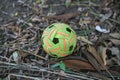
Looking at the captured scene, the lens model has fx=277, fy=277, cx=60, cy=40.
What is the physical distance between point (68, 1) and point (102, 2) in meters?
0.49

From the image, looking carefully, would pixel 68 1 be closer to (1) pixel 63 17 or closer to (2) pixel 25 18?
(1) pixel 63 17

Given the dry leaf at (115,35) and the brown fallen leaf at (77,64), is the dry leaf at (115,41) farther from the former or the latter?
the brown fallen leaf at (77,64)

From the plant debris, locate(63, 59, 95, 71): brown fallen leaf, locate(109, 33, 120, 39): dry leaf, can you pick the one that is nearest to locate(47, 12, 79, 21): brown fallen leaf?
the plant debris

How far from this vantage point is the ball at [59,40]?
3.02m

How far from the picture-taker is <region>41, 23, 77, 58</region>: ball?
119 inches

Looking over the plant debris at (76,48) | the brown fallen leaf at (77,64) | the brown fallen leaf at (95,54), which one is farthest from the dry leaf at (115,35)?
the brown fallen leaf at (77,64)

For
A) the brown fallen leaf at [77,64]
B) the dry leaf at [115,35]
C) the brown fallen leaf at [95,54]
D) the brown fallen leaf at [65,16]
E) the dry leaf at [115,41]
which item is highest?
the brown fallen leaf at [65,16]

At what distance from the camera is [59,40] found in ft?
9.89

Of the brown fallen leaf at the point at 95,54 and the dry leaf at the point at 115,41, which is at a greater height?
the dry leaf at the point at 115,41

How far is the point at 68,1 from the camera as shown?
402 cm

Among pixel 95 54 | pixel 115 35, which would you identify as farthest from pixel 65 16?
pixel 95 54

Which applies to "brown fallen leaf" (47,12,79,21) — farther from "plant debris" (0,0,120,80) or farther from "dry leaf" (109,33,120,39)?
"dry leaf" (109,33,120,39)

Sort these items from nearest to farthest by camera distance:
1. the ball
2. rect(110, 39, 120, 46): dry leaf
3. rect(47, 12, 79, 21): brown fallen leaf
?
1. the ball
2. rect(110, 39, 120, 46): dry leaf
3. rect(47, 12, 79, 21): brown fallen leaf

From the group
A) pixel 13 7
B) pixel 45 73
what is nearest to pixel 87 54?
pixel 45 73
